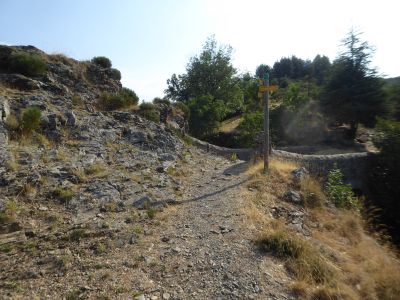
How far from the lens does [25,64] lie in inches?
463

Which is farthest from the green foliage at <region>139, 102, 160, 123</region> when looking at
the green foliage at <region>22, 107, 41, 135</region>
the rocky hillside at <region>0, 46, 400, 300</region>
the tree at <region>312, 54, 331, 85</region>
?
the tree at <region>312, 54, 331, 85</region>

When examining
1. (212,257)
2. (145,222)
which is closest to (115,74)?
(145,222)

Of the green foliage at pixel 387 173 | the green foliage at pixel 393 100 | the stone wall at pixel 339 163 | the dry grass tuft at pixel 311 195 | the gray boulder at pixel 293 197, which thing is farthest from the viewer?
the green foliage at pixel 393 100

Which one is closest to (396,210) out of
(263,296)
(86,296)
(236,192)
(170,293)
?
(236,192)

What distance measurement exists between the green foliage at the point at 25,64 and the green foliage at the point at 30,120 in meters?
3.53

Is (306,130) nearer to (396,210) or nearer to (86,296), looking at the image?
(396,210)

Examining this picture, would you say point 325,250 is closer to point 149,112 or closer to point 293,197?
point 293,197

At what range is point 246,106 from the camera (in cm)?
3325

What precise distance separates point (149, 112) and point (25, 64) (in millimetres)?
4873

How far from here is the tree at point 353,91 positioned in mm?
18562

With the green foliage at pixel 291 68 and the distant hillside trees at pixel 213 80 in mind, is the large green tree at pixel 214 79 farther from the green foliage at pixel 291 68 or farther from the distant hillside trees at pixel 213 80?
the green foliage at pixel 291 68

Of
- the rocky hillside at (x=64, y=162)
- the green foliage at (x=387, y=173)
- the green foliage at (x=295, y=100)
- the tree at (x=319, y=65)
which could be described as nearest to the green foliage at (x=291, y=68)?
the tree at (x=319, y=65)

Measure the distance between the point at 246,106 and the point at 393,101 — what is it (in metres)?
15.8

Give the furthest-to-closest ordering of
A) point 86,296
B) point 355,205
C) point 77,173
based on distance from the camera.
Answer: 1. point 355,205
2. point 77,173
3. point 86,296
